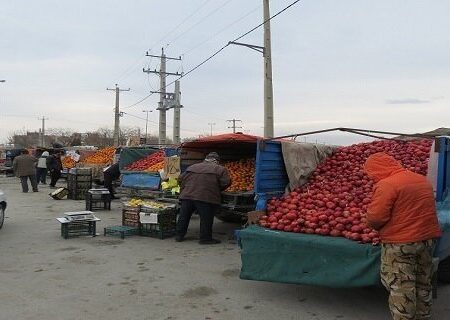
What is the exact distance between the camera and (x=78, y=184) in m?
17.1

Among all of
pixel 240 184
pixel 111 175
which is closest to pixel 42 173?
pixel 111 175

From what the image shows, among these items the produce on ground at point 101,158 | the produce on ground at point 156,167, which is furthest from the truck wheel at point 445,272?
the produce on ground at point 101,158

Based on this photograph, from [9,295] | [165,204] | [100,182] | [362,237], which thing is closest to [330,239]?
[362,237]

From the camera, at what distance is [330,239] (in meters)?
5.38

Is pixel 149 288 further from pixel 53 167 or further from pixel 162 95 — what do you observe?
pixel 162 95

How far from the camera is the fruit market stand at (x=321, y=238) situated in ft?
16.7

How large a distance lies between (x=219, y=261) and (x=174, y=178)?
3.42 m

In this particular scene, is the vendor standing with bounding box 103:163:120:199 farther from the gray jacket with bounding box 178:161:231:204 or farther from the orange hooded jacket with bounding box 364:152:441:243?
the orange hooded jacket with bounding box 364:152:441:243

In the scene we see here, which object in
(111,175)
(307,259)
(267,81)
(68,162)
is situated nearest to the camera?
(307,259)

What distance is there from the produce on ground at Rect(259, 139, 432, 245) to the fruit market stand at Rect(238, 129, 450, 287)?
0.01 m

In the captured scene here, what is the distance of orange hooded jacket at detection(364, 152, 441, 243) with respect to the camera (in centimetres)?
431

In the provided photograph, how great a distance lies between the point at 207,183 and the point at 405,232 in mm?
4977

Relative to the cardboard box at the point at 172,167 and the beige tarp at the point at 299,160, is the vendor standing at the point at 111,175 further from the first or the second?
the beige tarp at the point at 299,160

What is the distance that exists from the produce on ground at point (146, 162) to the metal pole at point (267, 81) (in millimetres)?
5846
